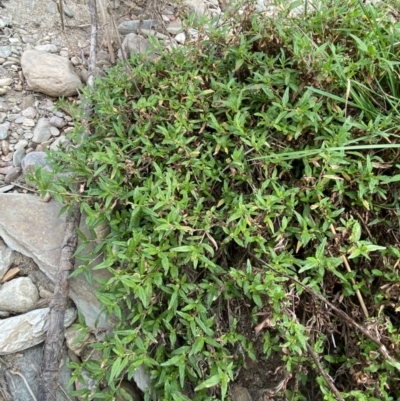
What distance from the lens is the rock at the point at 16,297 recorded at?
2.34 m

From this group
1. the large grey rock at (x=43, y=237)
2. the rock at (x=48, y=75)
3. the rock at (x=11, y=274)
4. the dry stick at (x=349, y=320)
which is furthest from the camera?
the rock at (x=48, y=75)

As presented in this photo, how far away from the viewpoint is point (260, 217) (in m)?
1.97

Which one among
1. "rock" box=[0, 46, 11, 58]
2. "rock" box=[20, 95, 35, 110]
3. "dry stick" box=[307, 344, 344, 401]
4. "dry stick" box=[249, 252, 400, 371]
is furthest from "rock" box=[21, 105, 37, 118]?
"dry stick" box=[307, 344, 344, 401]

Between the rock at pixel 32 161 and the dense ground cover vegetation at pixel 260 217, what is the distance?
322 millimetres

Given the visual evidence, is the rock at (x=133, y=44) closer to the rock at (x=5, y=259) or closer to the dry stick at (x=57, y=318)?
the dry stick at (x=57, y=318)

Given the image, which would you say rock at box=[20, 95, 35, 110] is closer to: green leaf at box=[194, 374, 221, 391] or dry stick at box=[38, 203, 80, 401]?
dry stick at box=[38, 203, 80, 401]

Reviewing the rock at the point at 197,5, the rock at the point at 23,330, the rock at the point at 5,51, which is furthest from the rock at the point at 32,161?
the rock at the point at 197,5

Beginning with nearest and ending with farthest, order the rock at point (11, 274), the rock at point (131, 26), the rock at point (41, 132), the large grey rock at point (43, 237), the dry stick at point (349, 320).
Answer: the dry stick at point (349, 320) → the large grey rock at point (43, 237) → the rock at point (11, 274) → the rock at point (41, 132) → the rock at point (131, 26)

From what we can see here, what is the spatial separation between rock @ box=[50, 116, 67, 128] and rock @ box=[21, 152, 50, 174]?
297 mm

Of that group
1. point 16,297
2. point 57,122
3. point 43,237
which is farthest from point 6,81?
point 16,297

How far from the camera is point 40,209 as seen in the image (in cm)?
249

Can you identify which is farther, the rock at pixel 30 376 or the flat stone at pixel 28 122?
the flat stone at pixel 28 122

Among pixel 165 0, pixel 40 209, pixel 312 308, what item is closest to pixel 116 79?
pixel 40 209

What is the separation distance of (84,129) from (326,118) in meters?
1.27
